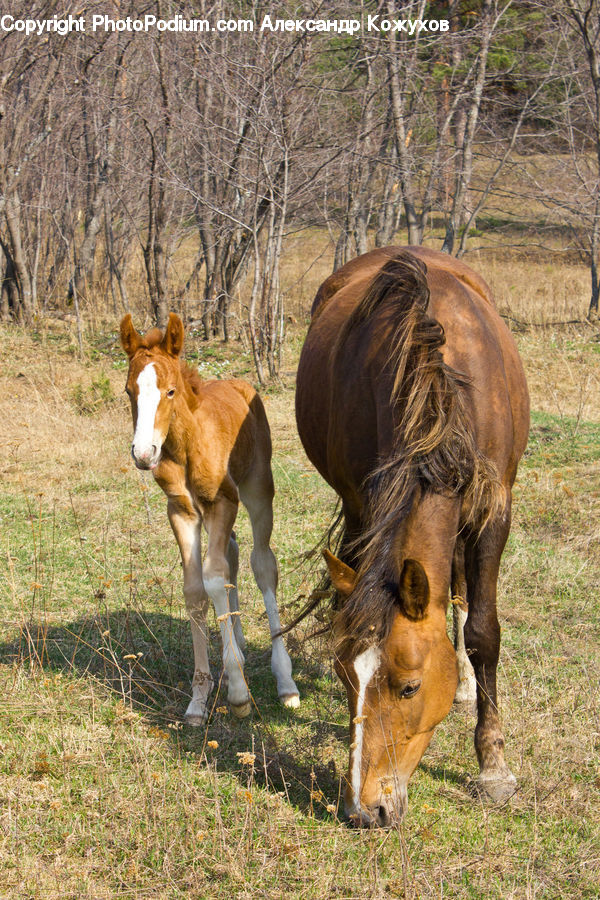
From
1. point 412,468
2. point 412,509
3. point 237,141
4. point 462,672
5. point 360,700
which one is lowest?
point 462,672

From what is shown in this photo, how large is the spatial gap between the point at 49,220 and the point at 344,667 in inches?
575

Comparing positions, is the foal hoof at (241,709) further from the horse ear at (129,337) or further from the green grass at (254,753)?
the horse ear at (129,337)

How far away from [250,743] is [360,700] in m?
1.19

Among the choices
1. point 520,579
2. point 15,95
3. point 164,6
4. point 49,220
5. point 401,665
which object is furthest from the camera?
point 49,220

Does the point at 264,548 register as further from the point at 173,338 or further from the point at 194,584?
the point at 173,338

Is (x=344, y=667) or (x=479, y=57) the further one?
(x=479, y=57)

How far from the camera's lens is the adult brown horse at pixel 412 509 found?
2492 mm

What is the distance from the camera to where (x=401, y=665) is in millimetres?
2488

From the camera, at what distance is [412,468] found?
2686mm

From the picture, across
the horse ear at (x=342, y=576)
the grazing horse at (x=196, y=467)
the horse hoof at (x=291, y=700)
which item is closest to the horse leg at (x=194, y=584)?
the grazing horse at (x=196, y=467)

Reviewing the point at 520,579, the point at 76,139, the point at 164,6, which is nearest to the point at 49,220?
the point at 76,139

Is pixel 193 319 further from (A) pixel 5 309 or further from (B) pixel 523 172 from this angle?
(B) pixel 523 172

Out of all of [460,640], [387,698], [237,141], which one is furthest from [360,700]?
[237,141]

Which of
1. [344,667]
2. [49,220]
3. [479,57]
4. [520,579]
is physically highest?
[479,57]
